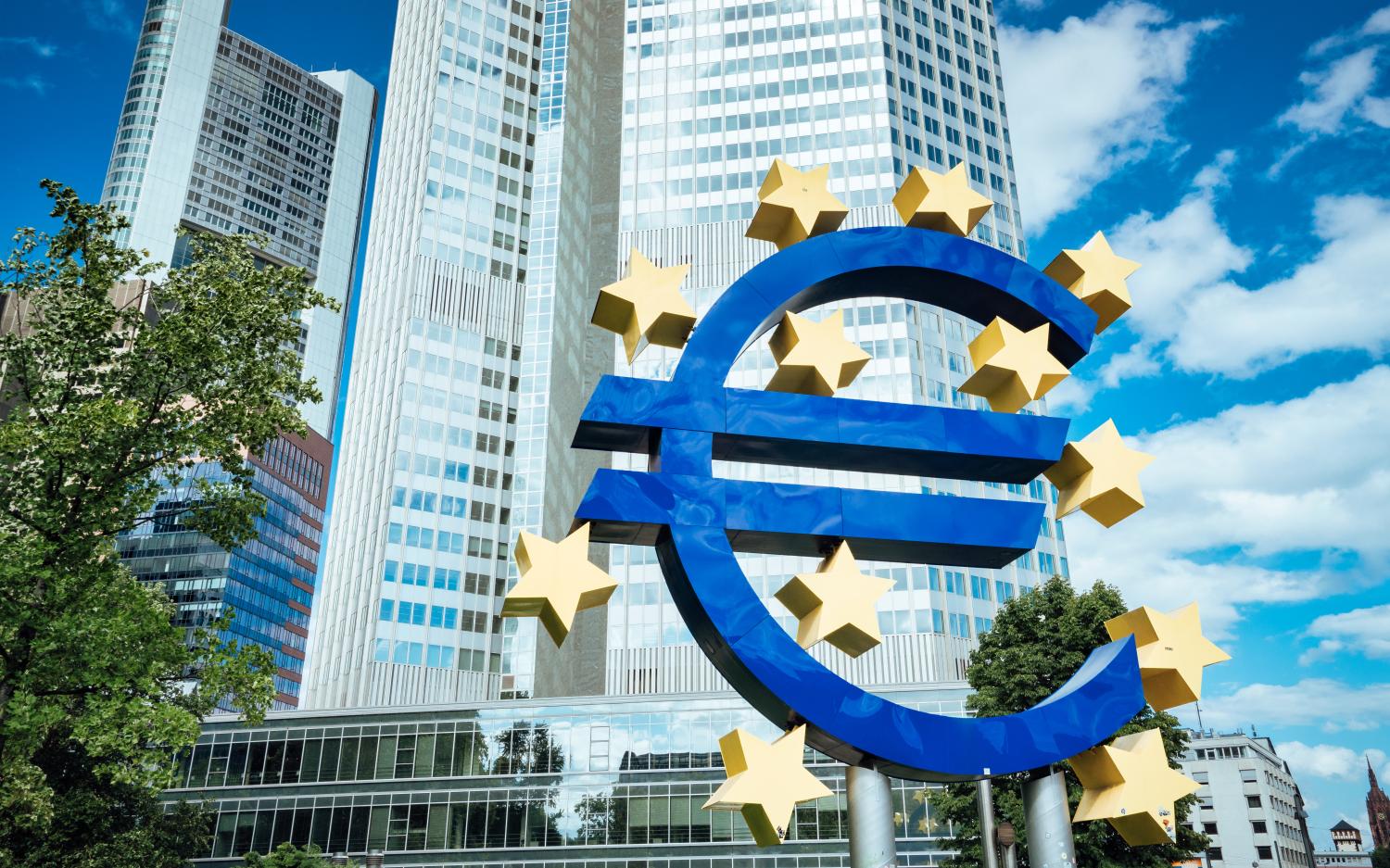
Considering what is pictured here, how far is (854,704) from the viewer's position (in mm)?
10945

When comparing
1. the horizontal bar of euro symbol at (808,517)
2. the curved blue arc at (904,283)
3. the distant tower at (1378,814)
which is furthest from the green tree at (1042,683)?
the distant tower at (1378,814)

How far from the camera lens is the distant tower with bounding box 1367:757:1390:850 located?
6624 inches

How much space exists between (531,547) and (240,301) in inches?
448

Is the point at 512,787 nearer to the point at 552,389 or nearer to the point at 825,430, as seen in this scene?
the point at 552,389

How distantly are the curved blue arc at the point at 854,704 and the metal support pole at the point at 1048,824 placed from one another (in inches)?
21.2

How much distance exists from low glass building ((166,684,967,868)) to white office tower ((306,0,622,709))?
58.2 feet

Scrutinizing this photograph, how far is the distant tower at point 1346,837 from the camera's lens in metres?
183

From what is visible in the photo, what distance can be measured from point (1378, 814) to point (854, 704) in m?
201

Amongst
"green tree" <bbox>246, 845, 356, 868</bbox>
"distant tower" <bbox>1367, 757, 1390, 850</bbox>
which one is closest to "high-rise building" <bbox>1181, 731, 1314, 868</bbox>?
"distant tower" <bbox>1367, 757, 1390, 850</bbox>

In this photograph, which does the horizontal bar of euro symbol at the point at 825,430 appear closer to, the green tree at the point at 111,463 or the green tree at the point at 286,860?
the green tree at the point at 111,463

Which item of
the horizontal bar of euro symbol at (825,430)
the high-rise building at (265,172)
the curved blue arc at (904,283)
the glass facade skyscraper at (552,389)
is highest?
the high-rise building at (265,172)

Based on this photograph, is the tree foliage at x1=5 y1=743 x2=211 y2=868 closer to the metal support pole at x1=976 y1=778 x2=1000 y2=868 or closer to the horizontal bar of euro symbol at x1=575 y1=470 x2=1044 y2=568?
the metal support pole at x1=976 y1=778 x2=1000 y2=868

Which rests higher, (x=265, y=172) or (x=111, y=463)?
(x=265, y=172)

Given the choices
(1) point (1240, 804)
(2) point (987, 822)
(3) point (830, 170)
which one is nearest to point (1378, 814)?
(1) point (1240, 804)
